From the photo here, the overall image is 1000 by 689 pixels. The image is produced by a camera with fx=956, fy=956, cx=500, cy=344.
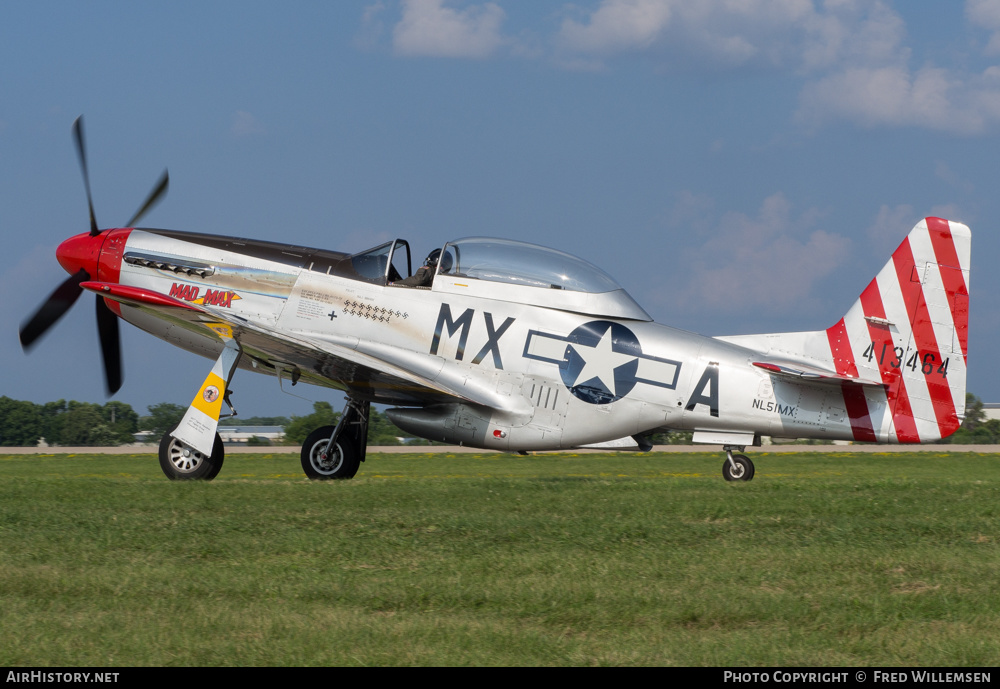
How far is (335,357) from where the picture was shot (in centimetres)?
1219

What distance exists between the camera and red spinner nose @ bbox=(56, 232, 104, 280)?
14125mm

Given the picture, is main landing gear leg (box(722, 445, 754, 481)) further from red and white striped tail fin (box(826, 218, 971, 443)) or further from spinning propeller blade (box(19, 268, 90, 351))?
spinning propeller blade (box(19, 268, 90, 351))

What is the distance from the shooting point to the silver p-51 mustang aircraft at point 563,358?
12.3 meters

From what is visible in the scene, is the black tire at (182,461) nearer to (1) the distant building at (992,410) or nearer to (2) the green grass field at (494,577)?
(2) the green grass field at (494,577)

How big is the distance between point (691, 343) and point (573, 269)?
1.84m

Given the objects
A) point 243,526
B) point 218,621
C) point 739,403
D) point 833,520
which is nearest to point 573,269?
point 739,403

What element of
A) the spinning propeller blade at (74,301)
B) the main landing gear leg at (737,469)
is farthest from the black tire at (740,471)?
the spinning propeller blade at (74,301)

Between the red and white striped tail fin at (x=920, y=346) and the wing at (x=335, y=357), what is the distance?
492 cm

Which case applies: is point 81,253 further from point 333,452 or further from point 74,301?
point 333,452

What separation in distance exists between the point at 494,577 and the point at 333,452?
7.11 m

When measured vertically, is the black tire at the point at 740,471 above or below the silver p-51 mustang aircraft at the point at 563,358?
below

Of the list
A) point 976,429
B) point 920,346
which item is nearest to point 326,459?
point 920,346

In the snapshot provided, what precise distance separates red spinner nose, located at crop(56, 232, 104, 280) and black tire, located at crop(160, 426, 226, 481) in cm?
352

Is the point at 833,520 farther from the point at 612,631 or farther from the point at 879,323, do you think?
the point at 879,323
